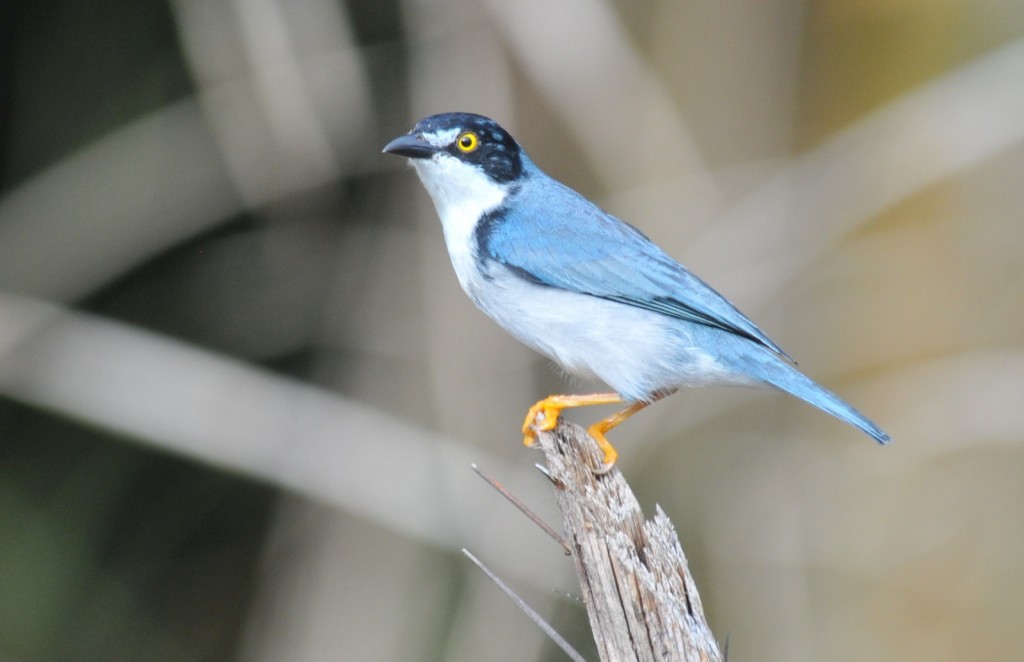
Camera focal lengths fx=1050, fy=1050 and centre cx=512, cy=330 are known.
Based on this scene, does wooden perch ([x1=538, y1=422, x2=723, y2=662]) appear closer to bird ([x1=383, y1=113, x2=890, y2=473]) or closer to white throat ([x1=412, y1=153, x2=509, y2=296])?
bird ([x1=383, y1=113, x2=890, y2=473])

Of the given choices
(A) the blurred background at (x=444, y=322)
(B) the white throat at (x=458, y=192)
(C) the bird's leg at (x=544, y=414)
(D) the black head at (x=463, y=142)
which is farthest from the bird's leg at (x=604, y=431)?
(A) the blurred background at (x=444, y=322)

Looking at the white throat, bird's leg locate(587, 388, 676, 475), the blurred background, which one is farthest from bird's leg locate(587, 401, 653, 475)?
the blurred background

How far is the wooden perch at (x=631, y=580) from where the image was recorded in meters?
2.87

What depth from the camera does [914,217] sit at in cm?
682

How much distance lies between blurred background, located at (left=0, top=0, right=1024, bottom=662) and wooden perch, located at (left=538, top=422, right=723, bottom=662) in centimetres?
300

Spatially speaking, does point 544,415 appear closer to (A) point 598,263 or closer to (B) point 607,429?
(B) point 607,429

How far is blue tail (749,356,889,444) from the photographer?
12.4 feet

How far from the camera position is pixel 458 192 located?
4.70 metres


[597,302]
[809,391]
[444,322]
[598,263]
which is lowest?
[444,322]

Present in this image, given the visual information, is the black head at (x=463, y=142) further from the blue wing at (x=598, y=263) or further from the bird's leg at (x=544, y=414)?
the bird's leg at (x=544, y=414)

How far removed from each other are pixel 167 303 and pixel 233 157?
3.71 ft

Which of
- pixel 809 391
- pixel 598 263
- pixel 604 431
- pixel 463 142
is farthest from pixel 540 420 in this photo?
pixel 463 142

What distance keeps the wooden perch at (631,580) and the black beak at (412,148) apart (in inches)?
74.6

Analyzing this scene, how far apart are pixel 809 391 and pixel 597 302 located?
92 centimetres
